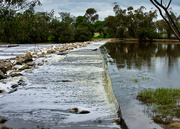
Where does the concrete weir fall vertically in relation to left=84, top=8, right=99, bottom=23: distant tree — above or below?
below

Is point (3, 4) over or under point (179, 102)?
over

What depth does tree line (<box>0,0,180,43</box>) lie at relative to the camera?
6359mm

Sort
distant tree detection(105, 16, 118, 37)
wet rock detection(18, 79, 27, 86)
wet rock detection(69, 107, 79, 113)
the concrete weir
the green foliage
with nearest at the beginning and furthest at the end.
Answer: the concrete weir, wet rock detection(69, 107, 79, 113), wet rock detection(18, 79, 27, 86), the green foliage, distant tree detection(105, 16, 118, 37)

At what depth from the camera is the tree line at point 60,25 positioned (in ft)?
20.9

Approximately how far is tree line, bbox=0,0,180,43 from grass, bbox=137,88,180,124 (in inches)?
81.3

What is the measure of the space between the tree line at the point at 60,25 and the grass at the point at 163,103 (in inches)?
81.3

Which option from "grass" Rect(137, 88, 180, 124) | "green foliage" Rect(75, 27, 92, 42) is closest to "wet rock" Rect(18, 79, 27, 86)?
"grass" Rect(137, 88, 180, 124)

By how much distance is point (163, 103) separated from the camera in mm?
5555

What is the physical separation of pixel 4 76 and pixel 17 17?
372cm

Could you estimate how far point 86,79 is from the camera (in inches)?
362

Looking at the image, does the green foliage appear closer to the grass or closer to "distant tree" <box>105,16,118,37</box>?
"distant tree" <box>105,16,118,37</box>

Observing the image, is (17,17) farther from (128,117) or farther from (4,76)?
(128,117)

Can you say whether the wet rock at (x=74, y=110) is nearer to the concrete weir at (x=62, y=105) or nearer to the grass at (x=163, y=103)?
the concrete weir at (x=62, y=105)

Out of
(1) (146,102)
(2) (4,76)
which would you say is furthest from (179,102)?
(2) (4,76)
